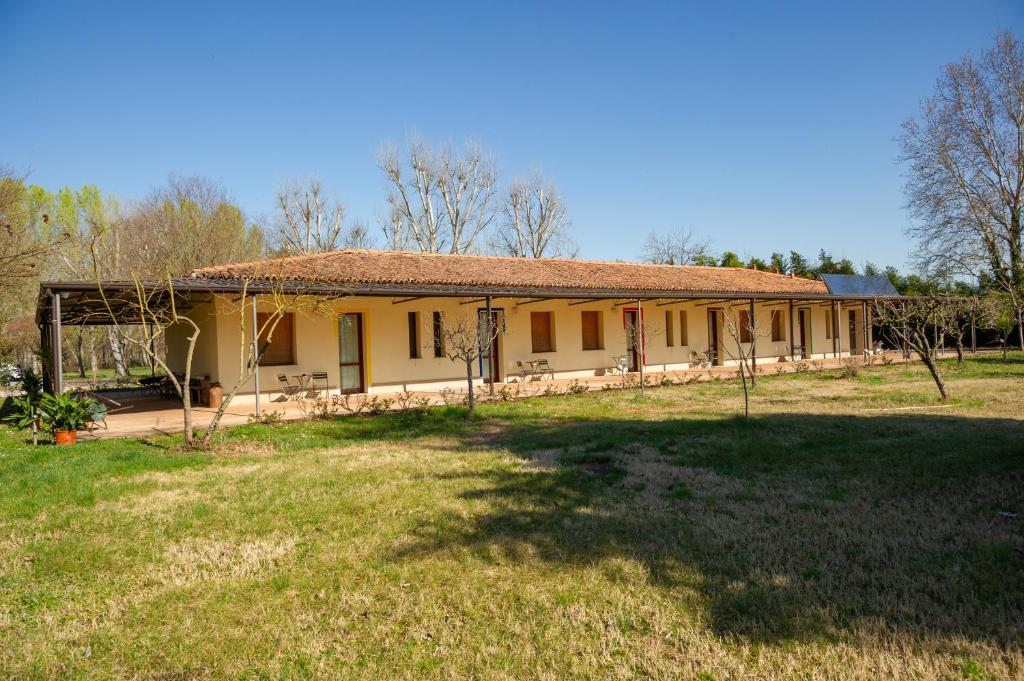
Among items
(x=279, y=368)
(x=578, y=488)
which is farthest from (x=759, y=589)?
(x=279, y=368)

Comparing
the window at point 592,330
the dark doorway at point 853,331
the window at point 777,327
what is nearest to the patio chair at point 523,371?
the window at point 592,330

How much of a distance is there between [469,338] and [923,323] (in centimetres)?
1319

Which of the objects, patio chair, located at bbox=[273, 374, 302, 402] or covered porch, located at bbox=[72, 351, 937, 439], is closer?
covered porch, located at bbox=[72, 351, 937, 439]

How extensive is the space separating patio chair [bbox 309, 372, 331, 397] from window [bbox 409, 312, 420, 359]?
2281mm

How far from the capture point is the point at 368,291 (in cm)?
1321

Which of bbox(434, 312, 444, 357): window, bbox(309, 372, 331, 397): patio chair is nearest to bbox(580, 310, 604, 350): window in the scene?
bbox(434, 312, 444, 357): window

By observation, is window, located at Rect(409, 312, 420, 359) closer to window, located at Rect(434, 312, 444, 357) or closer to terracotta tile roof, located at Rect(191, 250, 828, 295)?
window, located at Rect(434, 312, 444, 357)

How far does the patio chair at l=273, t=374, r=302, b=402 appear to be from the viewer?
14.0 metres

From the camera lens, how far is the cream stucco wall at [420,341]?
1386cm

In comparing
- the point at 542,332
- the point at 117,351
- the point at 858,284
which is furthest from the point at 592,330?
the point at 117,351

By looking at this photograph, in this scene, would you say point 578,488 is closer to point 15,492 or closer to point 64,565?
point 64,565

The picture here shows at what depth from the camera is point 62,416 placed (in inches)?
350

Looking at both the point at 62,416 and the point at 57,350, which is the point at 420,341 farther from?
the point at 62,416

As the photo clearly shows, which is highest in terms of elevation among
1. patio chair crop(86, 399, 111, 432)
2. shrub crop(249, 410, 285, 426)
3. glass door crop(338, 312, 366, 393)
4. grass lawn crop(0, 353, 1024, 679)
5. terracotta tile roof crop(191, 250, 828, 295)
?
terracotta tile roof crop(191, 250, 828, 295)
